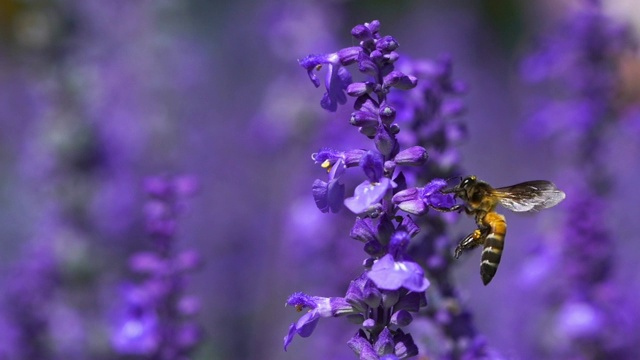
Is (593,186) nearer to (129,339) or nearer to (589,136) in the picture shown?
(589,136)

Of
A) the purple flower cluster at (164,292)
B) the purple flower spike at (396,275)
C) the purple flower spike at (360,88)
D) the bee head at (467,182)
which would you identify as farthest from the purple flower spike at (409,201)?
the purple flower cluster at (164,292)

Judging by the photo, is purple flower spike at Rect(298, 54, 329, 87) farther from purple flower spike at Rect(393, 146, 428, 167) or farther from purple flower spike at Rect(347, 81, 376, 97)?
purple flower spike at Rect(393, 146, 428, 167)

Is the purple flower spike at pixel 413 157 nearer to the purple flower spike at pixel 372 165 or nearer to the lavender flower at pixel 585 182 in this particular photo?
the purple flower spike at pixel 372 165

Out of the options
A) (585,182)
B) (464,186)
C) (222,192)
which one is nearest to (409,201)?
(464,186)

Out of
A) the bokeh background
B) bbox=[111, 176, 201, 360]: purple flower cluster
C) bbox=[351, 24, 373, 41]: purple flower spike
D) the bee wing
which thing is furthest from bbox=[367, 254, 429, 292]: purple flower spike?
bbox=[111, 176, 201, 360]: purple flower cluster

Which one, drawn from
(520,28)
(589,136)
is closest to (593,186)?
A: (589,136)

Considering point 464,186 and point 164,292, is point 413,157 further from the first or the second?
point 164,292
